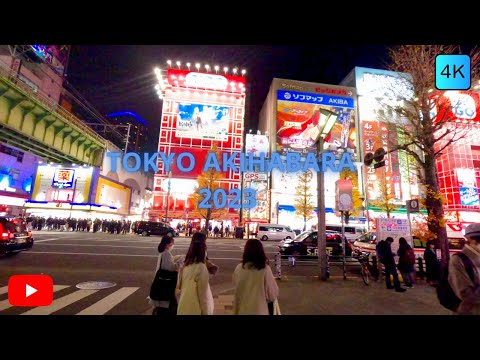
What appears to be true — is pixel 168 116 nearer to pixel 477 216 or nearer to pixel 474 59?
pixel 474 59

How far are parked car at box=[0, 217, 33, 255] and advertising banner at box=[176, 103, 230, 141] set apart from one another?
3451cm

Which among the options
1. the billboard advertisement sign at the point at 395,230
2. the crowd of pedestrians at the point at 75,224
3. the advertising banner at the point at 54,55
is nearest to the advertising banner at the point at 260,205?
the crowd of pedestrians at the point at 75,224

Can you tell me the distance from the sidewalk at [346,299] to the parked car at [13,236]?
10096 millimetres

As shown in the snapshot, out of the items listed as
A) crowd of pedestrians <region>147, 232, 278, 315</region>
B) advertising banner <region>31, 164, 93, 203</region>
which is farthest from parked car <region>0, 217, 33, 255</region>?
advertising banner <region>31, 164, 93, 203</region>

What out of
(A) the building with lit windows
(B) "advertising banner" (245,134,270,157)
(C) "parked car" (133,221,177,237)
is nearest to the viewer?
(C) "parked car" (133,221,177,237)

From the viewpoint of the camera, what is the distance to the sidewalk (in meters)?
5.38

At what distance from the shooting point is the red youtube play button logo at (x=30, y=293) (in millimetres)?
5527

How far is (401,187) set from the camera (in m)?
42.2

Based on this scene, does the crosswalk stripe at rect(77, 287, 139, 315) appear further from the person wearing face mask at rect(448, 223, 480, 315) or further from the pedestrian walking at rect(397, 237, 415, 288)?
the pedestrian walking at rect(397, 237, 415, 288)

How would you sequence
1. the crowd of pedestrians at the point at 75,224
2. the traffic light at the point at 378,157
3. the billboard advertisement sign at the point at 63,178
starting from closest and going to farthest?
the traffic light at the point at 378,157 → the crowd of pedestrians at the point at 75,224 → the billboard advertisement sign at the point at 63,178

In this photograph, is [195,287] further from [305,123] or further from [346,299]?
[305,123]

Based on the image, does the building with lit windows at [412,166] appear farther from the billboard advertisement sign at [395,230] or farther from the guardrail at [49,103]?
the guardrail at [49,103]

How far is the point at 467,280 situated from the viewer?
257 centimetres

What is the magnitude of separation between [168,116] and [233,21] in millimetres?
45301
